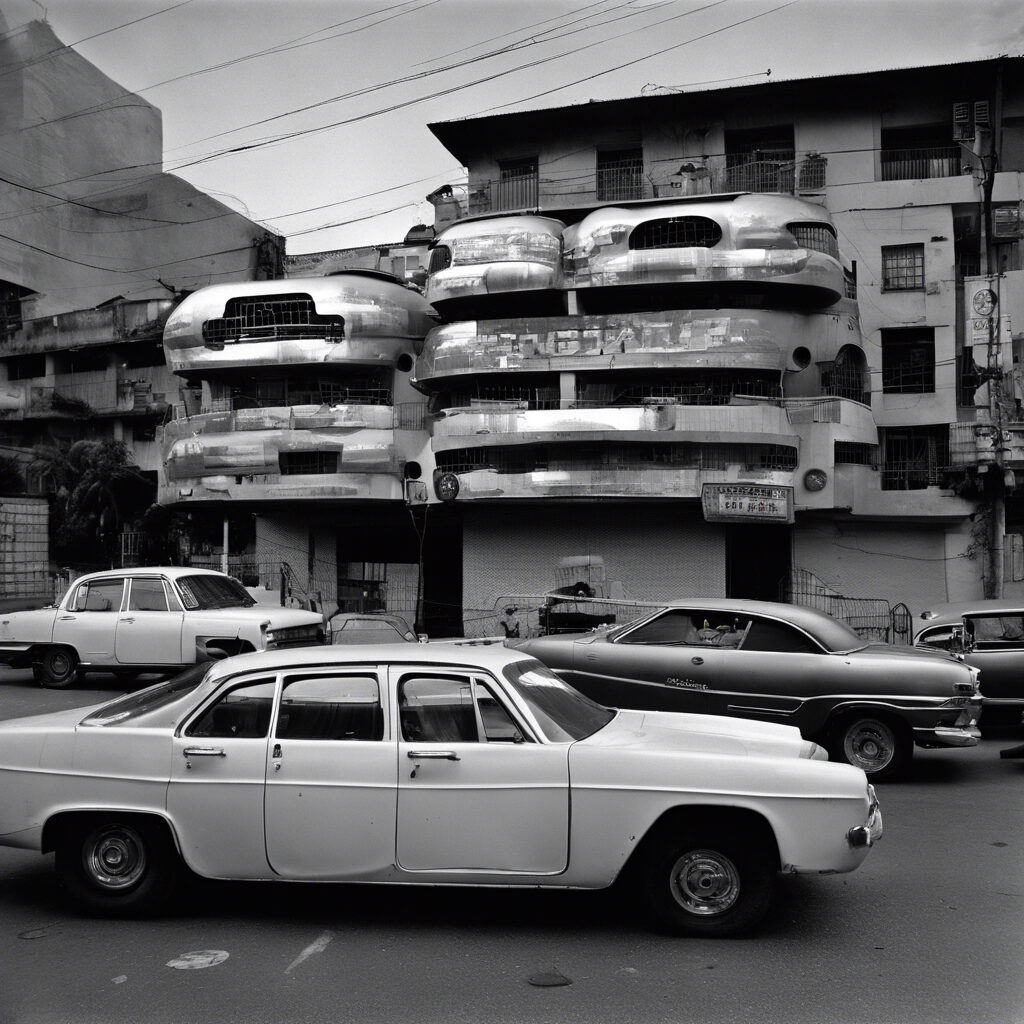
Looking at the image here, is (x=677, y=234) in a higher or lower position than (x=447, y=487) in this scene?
higher

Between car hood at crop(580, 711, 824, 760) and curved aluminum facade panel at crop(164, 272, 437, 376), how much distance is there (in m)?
25.3

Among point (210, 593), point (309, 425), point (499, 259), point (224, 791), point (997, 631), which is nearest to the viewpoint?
point (224, 791)

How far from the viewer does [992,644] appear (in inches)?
491

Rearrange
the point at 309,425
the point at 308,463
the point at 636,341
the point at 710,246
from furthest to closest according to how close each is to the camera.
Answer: the point at 308,463, the point at 309,425, the point at 710,246, the point at 636,341

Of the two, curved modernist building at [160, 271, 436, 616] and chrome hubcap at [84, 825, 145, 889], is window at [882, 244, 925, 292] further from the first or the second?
chrome hubcap at [84, 825, 145, 889]

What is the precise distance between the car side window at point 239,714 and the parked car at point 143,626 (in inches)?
322

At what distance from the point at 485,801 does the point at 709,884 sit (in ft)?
3.99

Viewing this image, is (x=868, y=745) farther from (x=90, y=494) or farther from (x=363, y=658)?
(x=90, y=494)

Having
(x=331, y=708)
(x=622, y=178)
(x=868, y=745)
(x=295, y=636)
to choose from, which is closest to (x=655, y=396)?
(x=622, y=178)

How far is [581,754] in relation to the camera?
18.2 feet

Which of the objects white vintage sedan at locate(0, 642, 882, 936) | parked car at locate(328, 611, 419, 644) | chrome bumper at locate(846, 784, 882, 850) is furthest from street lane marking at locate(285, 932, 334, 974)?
parked car at locate(328, 611, 419, 644)

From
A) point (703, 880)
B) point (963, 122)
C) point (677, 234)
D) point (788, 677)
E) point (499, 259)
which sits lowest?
point (703, 880)

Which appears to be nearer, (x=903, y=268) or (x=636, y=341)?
(x=636, y=341)

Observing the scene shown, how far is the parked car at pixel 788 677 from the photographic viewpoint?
966cm
